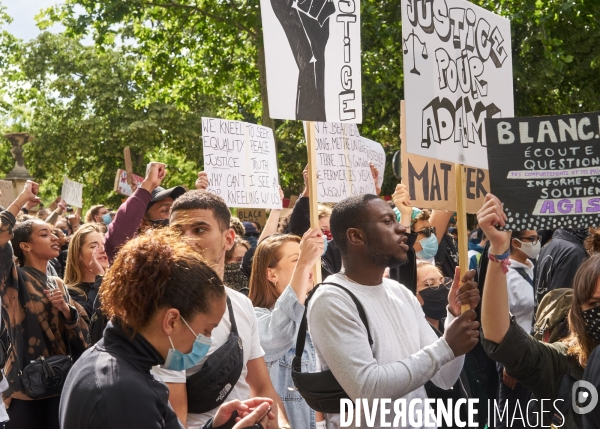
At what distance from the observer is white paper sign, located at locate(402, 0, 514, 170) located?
14.6 feet

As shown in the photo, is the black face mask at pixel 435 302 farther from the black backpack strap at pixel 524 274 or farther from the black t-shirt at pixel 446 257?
the black t-shirt at pixel 446 257

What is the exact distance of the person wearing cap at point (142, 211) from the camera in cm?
527

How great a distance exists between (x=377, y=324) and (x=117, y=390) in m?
1.48

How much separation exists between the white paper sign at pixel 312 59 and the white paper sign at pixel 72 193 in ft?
36.0

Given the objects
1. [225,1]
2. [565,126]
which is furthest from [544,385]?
[225,1]

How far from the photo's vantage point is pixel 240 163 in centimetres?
738

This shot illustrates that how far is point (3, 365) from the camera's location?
17.1ft

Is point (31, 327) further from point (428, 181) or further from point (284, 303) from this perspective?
point (428, 181)

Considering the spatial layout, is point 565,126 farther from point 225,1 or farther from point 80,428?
point 225,1

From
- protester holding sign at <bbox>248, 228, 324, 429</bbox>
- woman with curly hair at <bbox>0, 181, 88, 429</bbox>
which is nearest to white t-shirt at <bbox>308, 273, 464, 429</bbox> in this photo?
protester holding sign at <bbox>248, 228, 324, 429</bbox>

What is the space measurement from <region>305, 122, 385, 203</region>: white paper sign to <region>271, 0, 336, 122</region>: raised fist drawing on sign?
1.52m

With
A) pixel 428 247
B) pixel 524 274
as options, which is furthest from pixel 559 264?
pixel 428 247

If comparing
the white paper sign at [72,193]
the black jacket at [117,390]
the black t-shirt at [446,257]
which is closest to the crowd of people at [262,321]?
the black jacket at [117,390]

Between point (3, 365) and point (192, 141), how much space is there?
27389 mm
